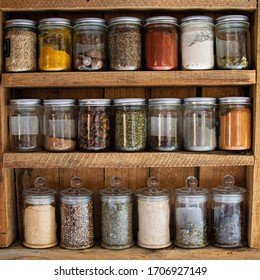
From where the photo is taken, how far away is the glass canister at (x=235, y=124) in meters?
1.58

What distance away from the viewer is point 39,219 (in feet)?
5.30

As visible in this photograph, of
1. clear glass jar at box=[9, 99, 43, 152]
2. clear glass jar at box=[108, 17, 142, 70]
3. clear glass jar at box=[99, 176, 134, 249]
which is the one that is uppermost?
clear glass jar at box=[108, 17, 142, 70]

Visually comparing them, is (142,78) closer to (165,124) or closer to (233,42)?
(165,124)

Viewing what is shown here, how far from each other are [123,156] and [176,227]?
31 cm

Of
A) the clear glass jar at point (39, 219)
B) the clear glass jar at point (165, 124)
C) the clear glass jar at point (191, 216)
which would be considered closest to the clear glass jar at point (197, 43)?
the clear glass jar at point (165, 124)

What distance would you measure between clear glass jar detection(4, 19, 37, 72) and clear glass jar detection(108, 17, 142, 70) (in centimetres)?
26

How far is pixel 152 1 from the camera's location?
1571mm

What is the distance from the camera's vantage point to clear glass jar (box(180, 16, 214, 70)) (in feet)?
5.14

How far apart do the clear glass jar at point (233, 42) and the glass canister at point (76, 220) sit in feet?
2.04

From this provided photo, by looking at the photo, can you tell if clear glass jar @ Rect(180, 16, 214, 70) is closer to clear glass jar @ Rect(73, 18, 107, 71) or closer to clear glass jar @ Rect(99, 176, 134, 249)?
clear glass jar @ Rect(73, 18, 107, 71)

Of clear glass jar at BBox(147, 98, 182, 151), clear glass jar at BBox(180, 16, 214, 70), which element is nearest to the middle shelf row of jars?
clear glass jar at BBox(147, 98, 182, 151)

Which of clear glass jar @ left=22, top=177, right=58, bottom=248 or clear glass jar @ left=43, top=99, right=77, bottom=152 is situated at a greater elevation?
clear glass jar @ left=43, top=99, right=77, bottom=152

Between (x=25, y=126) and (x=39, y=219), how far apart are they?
12.1 inches

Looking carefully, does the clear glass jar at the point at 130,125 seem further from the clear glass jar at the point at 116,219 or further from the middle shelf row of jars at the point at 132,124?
the clear glass jar at the point at 116,219
